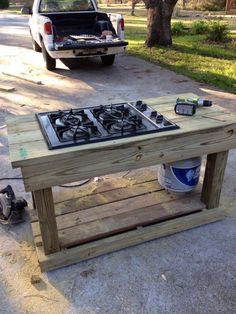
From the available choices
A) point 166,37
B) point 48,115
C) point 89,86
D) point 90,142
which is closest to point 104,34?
point 89,86

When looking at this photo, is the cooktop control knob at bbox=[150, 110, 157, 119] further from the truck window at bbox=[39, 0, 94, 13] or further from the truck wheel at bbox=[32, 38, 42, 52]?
the truck wheel at bbox=[32, 38, 42, 52]

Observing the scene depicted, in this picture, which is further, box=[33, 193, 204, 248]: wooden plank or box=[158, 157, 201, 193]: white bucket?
box=[158, 157, 201, 193]: white bucket

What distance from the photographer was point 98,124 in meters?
2.27

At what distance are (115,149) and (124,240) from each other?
79cm

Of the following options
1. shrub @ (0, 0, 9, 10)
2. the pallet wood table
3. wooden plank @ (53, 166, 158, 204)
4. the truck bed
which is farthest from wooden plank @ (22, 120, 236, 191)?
shrub @ (0, 0, 9, 10)

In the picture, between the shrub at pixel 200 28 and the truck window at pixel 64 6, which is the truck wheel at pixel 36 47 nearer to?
the truck window at pixel 64 6

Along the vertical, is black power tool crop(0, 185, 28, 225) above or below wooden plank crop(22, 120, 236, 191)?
below

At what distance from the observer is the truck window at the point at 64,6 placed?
8.12 m

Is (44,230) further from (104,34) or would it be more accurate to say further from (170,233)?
(104,34)

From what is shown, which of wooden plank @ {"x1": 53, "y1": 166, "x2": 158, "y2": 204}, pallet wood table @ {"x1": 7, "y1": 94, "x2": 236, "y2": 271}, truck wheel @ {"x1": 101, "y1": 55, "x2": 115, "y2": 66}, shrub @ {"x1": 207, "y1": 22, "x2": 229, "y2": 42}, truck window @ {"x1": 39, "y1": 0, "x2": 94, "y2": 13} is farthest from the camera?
shrub @ {"x1": 207, "y1": 22, "x2": 229, "y2": 42}

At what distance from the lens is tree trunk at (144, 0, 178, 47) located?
29.8 feet

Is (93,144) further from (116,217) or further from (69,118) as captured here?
(116,217)

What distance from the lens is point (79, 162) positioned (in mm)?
1979

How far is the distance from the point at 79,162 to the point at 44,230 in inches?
21.8
